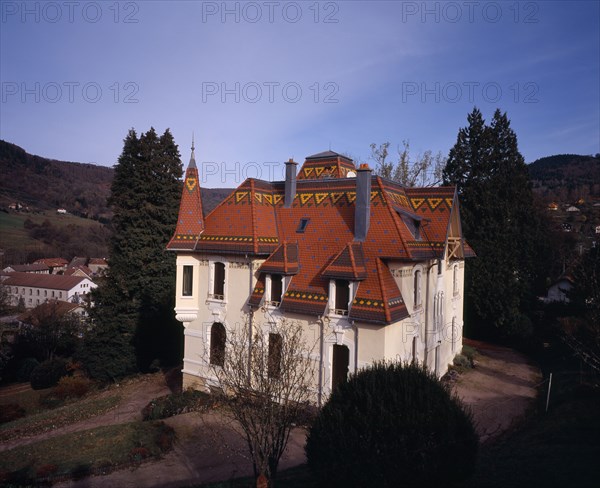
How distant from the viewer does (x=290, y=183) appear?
2219cm

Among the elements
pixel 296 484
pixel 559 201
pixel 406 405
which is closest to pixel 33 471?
pixel 296 484

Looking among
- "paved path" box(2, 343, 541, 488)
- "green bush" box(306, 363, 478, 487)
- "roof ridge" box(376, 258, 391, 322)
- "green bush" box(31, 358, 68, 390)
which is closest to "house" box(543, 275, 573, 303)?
"paved path" box(2, 343, 541, 488)

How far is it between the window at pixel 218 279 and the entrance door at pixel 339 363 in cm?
684

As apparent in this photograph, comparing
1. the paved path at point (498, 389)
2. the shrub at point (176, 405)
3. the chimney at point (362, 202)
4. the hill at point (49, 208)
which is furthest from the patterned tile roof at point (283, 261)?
the hill at point (49, 208)

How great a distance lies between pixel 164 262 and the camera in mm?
30594

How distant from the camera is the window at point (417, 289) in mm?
19328

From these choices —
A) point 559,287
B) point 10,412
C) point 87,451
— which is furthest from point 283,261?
point 559,287


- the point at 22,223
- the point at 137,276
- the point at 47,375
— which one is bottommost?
the point at 47,375

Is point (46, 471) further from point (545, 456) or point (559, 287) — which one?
point (559, 287)

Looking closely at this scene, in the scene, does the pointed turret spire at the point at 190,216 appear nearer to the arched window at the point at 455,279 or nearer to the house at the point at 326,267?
the house at the point at 326,267

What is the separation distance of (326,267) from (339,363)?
4.09m

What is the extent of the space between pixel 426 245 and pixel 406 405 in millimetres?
11322

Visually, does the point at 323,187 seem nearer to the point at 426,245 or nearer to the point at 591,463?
the point at 426,245

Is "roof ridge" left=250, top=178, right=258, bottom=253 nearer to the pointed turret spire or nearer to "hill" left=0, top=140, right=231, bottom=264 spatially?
the pointed turret spire
